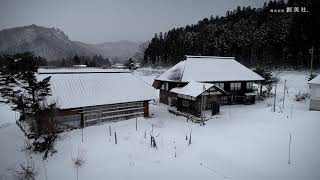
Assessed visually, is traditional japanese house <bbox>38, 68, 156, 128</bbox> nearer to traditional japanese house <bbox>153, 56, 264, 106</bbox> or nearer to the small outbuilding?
traditional japanese house <bbox>153, 56, 264, 106</bbox>

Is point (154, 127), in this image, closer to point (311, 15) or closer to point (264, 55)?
point (311, 15)

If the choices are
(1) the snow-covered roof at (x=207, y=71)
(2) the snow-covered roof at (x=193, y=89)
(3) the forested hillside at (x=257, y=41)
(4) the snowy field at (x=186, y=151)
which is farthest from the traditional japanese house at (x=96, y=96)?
(3) the forested hillside at (x=257, y=41)

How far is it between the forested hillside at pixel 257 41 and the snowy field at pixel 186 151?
28.8m

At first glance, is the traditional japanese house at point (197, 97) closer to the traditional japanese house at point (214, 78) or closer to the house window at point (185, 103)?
the house window at point (185, 103)

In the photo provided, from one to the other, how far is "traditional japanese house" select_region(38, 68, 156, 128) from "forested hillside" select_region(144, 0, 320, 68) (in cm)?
3493

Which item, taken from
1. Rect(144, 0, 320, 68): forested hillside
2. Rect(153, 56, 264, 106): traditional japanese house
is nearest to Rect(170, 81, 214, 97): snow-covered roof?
Rect(153, 56, 264, 106): traditional japanese house

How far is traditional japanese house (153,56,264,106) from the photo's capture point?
97.2 ft

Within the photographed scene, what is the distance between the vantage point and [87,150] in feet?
51.5

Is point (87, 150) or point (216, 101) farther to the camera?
point (216, 101)

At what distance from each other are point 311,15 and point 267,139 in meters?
35.0

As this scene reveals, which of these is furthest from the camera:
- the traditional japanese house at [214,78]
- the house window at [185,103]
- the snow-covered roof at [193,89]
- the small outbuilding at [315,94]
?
the traditional japanese house at [214,78]

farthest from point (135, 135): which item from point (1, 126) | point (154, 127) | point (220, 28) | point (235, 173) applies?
point (220, 28)

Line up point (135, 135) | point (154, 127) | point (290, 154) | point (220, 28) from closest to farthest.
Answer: point (290, 154) < point (135, 135) < point (154, 127) < point (220, 28)

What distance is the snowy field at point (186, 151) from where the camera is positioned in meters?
13.0
